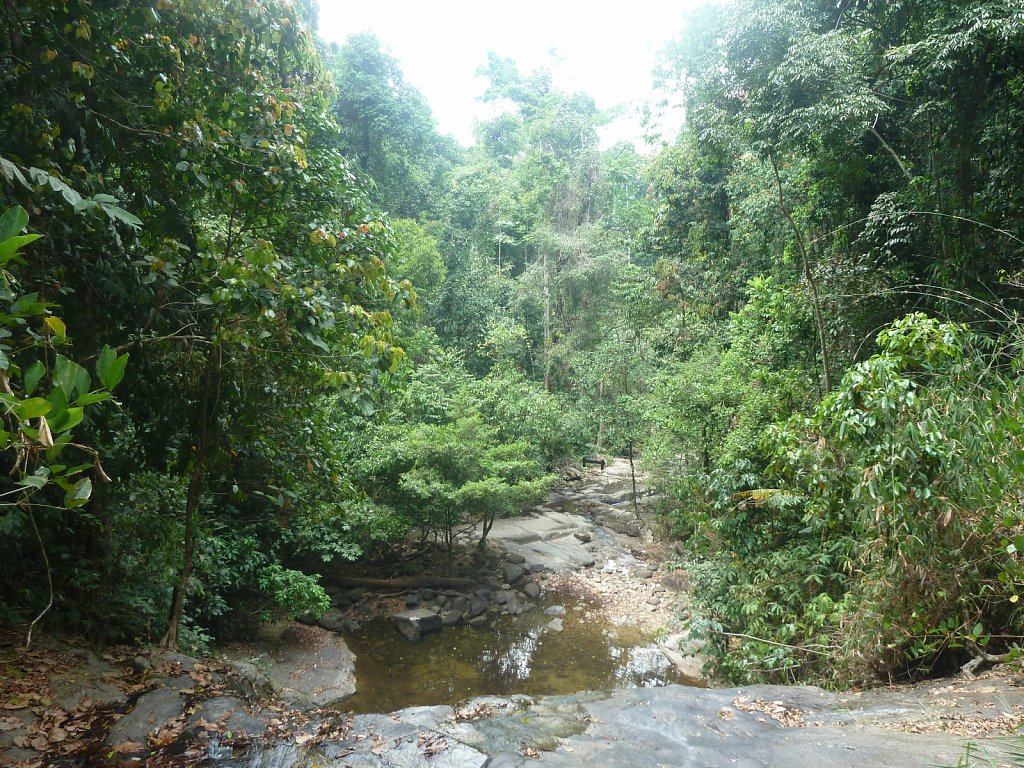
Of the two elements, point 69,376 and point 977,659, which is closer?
point 69,376

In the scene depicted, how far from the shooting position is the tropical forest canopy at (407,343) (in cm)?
335

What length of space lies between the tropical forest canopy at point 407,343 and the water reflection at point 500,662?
1561 millimetres

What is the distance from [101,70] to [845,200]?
340 inches

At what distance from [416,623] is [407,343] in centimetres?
482

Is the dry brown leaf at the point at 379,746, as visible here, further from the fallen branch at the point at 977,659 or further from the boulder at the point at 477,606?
the boulder at the point at 477,606

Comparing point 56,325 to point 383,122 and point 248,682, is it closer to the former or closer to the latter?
point 248,682

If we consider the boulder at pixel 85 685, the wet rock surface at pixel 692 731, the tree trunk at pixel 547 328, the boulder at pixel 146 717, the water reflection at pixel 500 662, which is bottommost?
the water reflection at pixel 500 662

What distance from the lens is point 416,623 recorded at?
9047mm

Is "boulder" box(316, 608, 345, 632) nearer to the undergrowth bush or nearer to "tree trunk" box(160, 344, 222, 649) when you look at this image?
"tree trunk" box(160, 344, 222, 649)

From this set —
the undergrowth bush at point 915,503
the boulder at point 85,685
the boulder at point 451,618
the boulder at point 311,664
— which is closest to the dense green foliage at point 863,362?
the undergrowth bush at point 915,503

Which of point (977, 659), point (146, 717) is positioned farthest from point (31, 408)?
point (977, 659)

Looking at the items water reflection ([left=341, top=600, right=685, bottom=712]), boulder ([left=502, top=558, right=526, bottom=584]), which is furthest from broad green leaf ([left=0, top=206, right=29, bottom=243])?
boulder ([left=502, top=558, right=526, bottom=584])

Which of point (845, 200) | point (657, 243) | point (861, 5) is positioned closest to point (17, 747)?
point (845, 200)

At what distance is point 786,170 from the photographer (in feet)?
32.3
